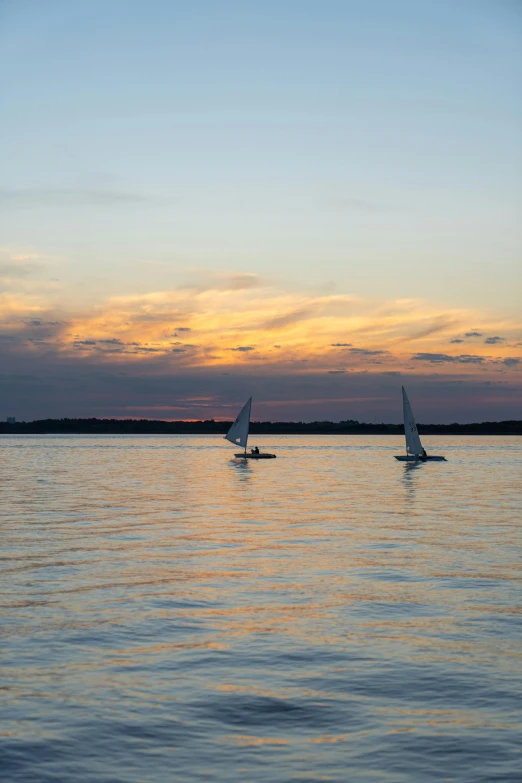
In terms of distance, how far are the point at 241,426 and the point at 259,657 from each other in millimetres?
102479

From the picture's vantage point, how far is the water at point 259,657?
1244cm

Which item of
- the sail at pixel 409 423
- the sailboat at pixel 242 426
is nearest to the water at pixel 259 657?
the sail at pixel 409 423

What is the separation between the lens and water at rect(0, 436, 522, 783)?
1244cm

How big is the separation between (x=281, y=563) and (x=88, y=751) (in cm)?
1845

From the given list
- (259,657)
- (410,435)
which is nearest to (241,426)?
(410,435)

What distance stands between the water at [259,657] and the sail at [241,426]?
7522 centimetres

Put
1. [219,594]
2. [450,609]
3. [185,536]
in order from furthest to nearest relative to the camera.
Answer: [185,536]
[219,594]
[450,609]

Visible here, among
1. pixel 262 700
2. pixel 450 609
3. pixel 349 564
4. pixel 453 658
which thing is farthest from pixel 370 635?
pixel 349 564

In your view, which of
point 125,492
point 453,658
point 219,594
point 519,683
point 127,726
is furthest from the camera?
point 125,492

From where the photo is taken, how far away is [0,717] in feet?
45.9

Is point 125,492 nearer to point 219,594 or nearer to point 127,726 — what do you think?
point 219,594

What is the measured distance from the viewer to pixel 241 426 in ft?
394

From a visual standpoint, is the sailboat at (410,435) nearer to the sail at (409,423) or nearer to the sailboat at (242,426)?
the sail at (409,423)

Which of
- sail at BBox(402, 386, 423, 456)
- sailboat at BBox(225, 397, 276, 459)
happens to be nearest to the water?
sail at BBox(402, 386, 423, 456)
